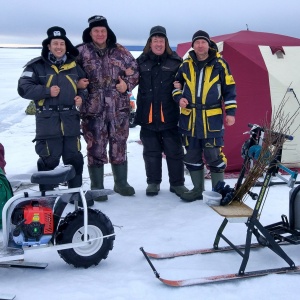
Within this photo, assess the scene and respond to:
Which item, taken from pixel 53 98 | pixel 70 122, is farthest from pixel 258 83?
pixel 53 98

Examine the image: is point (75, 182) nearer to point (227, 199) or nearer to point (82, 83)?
point (82, 83)

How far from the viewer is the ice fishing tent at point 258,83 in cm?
576

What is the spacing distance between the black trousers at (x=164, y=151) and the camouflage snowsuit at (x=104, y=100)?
298mm

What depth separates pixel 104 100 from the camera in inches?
191

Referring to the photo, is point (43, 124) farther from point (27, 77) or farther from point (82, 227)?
point (82, 227)

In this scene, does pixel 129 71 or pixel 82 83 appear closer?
pixel 82 83

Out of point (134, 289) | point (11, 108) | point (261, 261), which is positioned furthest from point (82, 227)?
point (11, 108)

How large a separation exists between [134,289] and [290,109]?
372 centimetres

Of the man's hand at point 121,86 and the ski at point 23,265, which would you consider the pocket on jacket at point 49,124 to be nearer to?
the man's hand at point 121,86

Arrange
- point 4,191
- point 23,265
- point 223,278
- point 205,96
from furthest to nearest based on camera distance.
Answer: point 205,96 < point 4,191 < point 23,265 < point 223,278

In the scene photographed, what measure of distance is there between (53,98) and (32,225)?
5.09 feet

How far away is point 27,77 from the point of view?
432cm

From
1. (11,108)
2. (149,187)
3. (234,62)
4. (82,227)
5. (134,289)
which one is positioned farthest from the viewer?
(11,108)

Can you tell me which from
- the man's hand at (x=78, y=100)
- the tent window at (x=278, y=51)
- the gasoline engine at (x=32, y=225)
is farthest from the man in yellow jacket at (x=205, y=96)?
the gasoline engine at (x=32, y=225)
